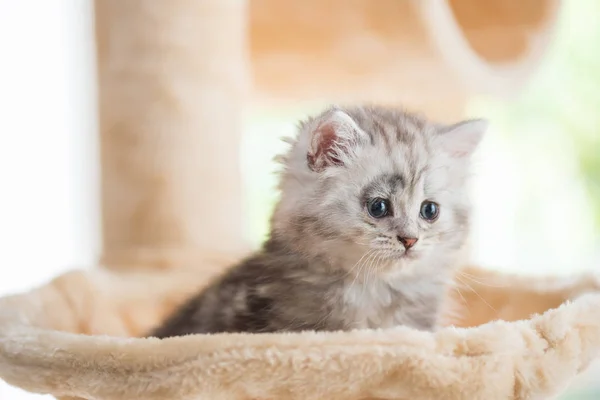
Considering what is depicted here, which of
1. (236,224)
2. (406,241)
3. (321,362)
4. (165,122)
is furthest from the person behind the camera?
(236,224)

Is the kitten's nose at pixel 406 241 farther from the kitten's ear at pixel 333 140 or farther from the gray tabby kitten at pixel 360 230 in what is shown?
the kitten's ear at pixel 333 140

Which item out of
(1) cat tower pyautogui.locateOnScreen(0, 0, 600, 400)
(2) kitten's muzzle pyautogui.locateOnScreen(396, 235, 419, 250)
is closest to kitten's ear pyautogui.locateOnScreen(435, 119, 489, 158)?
(2) kitten's muzzle pyautogui.locateOnScreen(396, 235, 419, 250)

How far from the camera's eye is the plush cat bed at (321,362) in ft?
3.23

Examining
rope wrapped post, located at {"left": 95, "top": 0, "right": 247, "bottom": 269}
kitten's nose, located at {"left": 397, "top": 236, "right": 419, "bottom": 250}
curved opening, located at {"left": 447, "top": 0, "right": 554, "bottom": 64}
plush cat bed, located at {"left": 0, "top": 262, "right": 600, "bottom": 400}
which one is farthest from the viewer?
curved opening, located at {"left": 447, "top": 0, "right": 554, "bottom": 64}

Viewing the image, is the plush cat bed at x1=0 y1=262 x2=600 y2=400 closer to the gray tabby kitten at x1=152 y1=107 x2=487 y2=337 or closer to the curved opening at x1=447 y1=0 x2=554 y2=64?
the gray tabby kitten at x1=152 y1=107 x2=487 y2=337

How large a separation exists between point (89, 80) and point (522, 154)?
6.25ft

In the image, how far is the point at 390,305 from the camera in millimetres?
1337

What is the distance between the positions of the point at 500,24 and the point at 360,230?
132cm

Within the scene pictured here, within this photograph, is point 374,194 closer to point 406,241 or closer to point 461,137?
point 406,241

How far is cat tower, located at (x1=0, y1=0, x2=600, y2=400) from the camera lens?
100cm

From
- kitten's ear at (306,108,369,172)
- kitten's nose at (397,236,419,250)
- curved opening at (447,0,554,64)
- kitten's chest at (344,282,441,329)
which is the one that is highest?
curved opening at (447,0,554,64)

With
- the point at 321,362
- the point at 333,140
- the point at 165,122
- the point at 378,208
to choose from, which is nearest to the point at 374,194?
the point at 378,208

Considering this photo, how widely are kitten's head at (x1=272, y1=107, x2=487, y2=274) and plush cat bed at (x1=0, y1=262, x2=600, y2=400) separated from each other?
0.82 feet

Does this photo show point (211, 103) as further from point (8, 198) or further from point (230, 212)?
point (8, 198)
